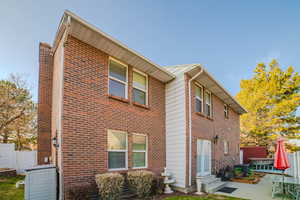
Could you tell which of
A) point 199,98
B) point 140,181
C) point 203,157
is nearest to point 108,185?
point 140,181

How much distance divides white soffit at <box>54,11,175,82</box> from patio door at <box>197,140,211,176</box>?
4060 millimetres

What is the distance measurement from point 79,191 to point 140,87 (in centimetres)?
455

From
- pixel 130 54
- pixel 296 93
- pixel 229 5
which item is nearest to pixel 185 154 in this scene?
pixel 130 54

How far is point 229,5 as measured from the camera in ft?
42.0

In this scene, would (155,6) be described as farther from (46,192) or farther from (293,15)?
(46,192)

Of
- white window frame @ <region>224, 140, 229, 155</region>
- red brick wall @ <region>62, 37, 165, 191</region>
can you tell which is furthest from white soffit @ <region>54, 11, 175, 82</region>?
white window frame @ <region>224, 140, 229, 155</region>

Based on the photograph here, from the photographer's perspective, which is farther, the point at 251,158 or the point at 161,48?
the point at 161,48

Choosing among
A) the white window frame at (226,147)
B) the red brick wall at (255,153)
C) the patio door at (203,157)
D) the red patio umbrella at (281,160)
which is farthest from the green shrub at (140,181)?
the red brick wall at (255,153)

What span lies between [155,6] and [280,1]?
8.47 metres

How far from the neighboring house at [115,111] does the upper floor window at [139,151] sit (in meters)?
0.04

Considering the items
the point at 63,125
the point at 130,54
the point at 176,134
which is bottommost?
the point at 176,134

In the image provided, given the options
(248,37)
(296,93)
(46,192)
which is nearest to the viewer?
(46,192)

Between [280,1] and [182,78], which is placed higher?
[280,1]

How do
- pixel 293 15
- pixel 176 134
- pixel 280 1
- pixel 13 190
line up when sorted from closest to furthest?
pixel 13 190 < pixel 176 134 < pixel 280 1 < pixel 293 15
